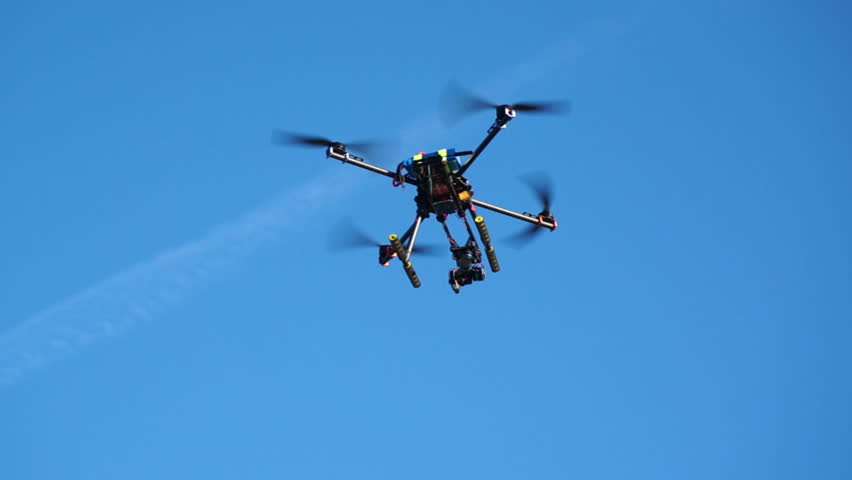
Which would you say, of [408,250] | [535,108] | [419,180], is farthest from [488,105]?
[408,250]

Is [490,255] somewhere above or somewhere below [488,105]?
below

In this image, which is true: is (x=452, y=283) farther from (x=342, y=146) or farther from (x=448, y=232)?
(x=342, y=146)

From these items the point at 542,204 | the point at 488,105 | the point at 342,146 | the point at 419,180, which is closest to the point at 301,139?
the point at 342,146

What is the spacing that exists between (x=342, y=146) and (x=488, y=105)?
7489 mm

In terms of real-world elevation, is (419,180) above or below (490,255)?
above

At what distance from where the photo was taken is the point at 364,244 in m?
46.6

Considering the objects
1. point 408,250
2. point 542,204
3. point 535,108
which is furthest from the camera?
point 542,204

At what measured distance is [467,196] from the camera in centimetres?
4444

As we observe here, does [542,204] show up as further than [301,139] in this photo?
Yes

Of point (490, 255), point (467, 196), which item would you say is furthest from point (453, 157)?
point (490, 255)

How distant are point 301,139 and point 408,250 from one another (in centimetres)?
732

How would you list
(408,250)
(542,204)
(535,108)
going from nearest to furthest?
(535,108), (408,250), (542,204)

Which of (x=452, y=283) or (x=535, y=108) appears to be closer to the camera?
(x=535, y=108)

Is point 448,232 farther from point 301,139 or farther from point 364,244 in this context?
point 301,139
